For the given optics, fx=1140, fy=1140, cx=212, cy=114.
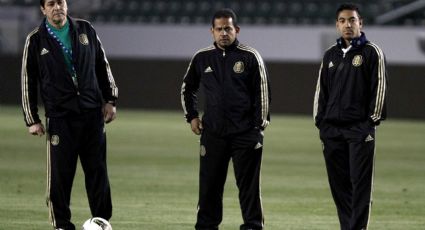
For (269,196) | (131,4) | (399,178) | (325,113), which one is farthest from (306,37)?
(325,113)

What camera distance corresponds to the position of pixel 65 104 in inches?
384

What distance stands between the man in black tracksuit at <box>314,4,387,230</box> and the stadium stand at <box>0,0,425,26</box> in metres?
25.8

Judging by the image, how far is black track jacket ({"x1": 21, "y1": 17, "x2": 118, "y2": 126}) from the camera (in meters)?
9.79

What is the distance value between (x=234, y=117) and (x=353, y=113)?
3.40ft

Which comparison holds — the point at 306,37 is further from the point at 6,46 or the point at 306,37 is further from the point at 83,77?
the point at 83,77

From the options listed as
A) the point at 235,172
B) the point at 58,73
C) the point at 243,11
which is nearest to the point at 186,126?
the point at 243,11

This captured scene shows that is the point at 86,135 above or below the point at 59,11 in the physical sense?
below

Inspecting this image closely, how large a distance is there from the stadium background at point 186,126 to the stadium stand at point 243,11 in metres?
0.04

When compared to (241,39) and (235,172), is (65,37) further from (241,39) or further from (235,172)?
(241,39)

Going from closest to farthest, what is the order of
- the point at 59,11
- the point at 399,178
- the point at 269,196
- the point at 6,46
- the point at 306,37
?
the point at 59,11 → the point at 269,196 → the point at 399,178 → the point at 306,37 → the point at 6,46

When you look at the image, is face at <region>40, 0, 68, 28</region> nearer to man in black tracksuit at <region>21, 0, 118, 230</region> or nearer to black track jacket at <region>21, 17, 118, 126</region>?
man in black tracksuit at <region>21, 0, 118, 230</region>

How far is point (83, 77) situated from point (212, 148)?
1.30 metres

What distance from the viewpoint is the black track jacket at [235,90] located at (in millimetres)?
9969

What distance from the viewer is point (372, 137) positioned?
983 centimetres
